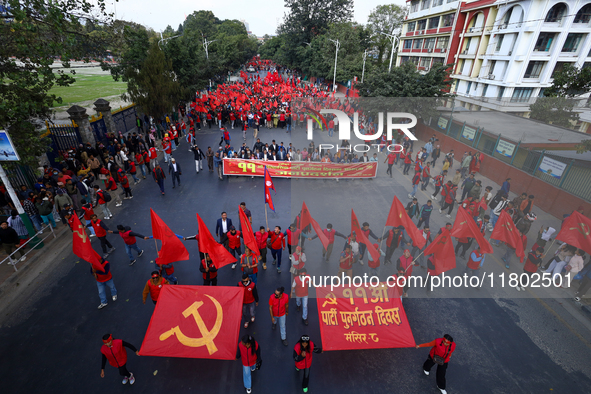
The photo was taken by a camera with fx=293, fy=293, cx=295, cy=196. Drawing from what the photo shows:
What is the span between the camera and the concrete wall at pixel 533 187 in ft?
37.8

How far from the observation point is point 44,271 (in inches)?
338

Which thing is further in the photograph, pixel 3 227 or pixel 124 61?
pixel 124 61

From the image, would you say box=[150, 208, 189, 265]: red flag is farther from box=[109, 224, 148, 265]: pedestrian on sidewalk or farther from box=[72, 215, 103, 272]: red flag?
box=[72, 215, 103, 272]: red flag

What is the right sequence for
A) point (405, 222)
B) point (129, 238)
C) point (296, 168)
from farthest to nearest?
1. point (296, 168)
2. point (129, 238)
3. point (405, 222)

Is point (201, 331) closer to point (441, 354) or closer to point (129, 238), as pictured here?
point (129, 238)

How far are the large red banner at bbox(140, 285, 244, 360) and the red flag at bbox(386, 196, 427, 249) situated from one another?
4.79 m

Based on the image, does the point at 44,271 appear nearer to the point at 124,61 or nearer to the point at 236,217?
the point at 236,217

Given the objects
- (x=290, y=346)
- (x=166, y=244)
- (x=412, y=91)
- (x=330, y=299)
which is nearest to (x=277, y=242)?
(x=330, y=299)

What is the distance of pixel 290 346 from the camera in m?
6.46

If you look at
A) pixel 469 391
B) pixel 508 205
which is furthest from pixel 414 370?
pixel 508 205

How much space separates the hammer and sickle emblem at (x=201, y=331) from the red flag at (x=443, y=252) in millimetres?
5133

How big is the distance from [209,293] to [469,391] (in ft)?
17.9

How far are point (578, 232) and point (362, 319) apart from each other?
6.53 meters

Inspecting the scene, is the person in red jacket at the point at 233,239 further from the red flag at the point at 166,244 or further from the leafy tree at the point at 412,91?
the leafy tree at the point at 412,91
